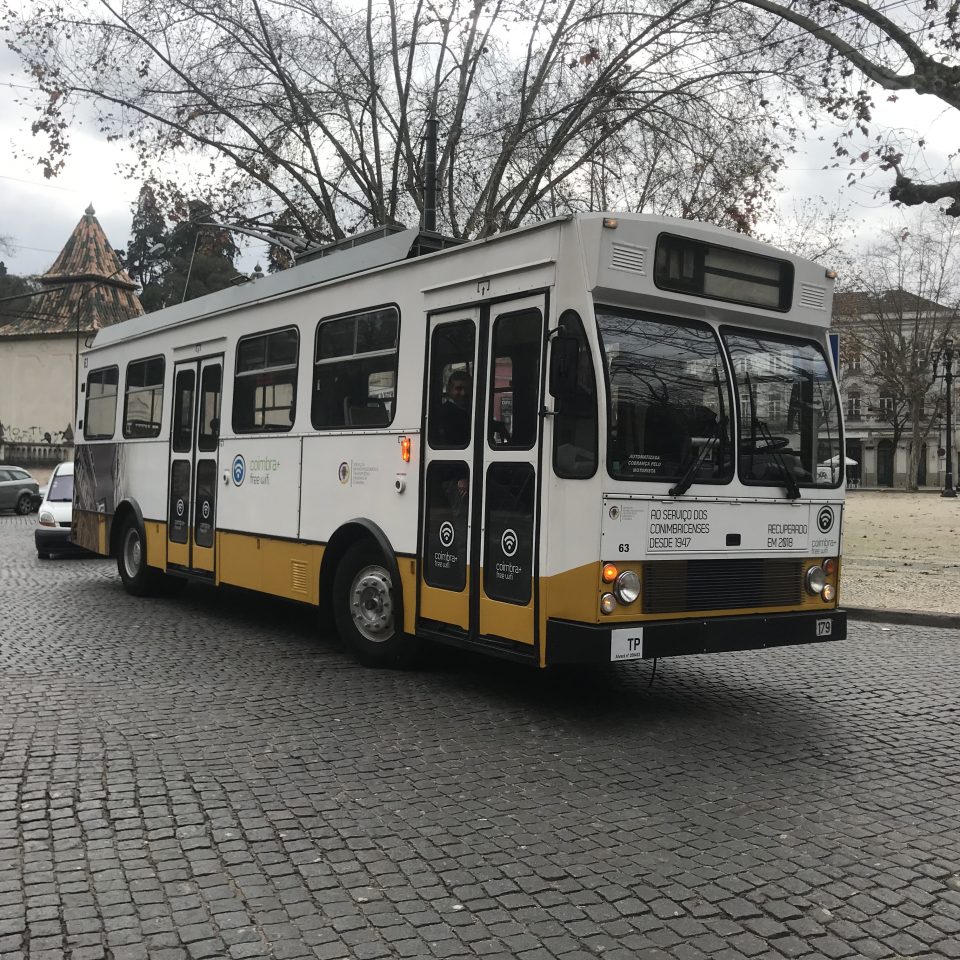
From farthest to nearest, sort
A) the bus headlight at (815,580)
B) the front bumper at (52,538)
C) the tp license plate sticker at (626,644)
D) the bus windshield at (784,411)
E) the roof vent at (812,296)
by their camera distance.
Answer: the front bumper at (52,538) < the roof vent at (812,296) < the bus headlight at (815,580) < the bus windshield at (784,411) < the tp license plate sticker at (626,644)

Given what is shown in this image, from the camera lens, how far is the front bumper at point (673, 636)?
6.02 meters

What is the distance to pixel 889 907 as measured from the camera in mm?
3852

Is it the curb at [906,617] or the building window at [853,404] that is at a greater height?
the building window at [853,404]

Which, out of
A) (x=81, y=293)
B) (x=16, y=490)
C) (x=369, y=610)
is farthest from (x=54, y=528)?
(x=81, y=293)

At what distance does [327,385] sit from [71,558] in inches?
458

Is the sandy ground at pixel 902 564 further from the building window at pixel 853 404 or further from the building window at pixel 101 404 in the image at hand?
the building window at pixel 853 404

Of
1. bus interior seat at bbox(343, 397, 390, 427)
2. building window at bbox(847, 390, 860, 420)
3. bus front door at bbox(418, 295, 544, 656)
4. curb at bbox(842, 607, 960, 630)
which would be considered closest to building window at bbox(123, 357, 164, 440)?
bus interior seat at bbox(343, 397, 390, 427)

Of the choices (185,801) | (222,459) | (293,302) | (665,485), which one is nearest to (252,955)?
(185,801)

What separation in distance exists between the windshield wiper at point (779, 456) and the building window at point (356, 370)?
275cm

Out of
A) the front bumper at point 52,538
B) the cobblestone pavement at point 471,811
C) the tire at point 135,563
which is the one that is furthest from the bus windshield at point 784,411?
the front bumper at point 52,538

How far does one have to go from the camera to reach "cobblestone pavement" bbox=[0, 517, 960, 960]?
11.9 ft

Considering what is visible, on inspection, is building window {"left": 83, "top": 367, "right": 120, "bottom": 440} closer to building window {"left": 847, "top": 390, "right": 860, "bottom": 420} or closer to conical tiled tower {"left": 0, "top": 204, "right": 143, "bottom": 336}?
conical tiled tower {"left": 0, "top": 204, "right": 143, "bottom": 336}

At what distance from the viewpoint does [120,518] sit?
13.0 m

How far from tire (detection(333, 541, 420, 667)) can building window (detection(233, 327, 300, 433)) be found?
1680 millimetres
